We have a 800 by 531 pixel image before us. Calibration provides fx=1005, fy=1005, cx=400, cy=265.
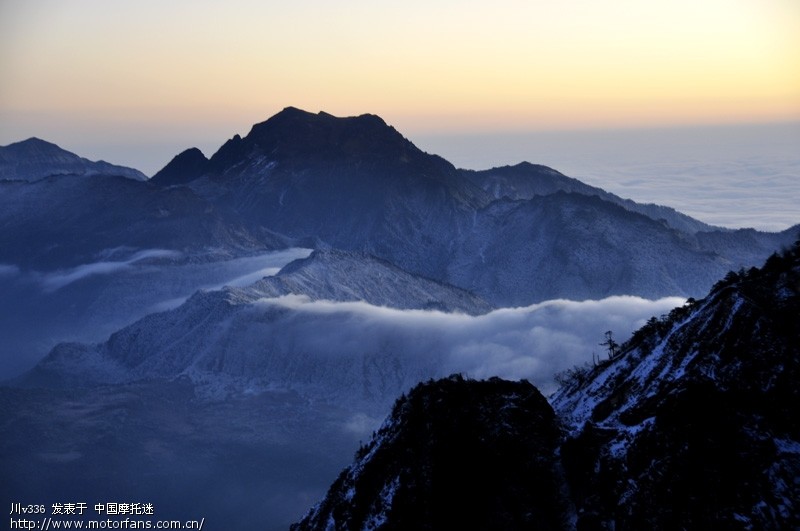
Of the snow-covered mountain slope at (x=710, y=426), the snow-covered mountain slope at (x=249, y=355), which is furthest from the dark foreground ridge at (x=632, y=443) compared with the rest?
the snow-covered mountain slope at (x=249, y=355)

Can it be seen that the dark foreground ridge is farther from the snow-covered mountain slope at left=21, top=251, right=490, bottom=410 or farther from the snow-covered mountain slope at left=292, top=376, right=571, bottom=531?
the snow-covered mountain slope at left=21, top=251, right=490, bottom=410

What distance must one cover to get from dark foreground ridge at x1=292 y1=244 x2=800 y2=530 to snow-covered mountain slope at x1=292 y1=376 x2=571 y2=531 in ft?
0.22

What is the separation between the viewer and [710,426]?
41156 mm

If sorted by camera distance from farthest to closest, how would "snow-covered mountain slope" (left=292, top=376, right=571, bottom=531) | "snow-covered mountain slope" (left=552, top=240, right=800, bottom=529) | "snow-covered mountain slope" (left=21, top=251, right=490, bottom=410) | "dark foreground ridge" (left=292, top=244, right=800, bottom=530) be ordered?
"snow-covered mountain slope" (left=21, top=251, right=490, bottom=410)
"snow-covered mountain slope" (left=292, top=376, right=571, bottom=531)
"dark foreground ridge" (left=292, top=244, right=800, bottom=530)
"snow-covered mountain slope" (left=552, top=240, right=800, bottom=529)

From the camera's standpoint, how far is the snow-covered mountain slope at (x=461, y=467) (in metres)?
44.8

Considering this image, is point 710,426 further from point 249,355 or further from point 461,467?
point 249,355

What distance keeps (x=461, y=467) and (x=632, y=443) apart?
794cm

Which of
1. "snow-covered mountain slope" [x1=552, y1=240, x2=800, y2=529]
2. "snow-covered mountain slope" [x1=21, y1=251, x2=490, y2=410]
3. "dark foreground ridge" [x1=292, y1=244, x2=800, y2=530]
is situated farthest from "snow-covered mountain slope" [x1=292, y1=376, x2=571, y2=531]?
"snow-covered mountain slope" [x1=21, y1=251, x2=490, y2=410]

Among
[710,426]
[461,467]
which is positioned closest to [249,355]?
[461,467]

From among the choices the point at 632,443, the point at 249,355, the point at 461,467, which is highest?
the point at 632,443

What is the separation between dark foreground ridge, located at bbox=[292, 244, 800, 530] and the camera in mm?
39781

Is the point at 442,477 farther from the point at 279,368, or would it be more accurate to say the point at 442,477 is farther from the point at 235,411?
the point at 279,368

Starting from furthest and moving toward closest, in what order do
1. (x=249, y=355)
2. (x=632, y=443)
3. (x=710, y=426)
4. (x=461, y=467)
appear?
(x=249, y=355)
(x=461, y=467)
(x=632, y=443)
(x=710, y=426)

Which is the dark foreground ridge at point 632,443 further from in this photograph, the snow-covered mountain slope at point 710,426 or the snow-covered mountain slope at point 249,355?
the snow-covered mountain slope at point 249,355
